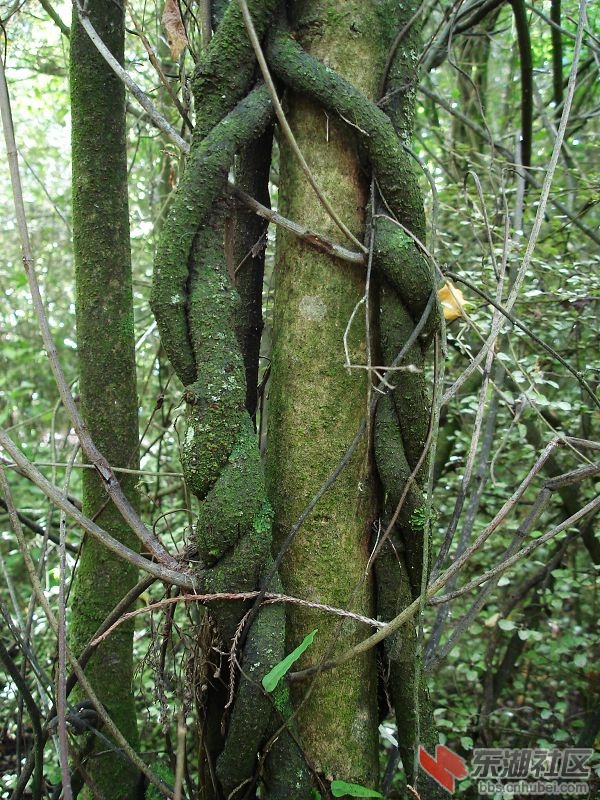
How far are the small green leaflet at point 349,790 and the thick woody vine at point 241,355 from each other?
6 cm

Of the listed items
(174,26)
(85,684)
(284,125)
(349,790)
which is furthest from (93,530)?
(174,26)

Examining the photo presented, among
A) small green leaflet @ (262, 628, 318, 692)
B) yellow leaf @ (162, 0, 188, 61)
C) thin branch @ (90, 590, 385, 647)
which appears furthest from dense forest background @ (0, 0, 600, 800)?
small green leaflet @ (262, 628, 318, 692)

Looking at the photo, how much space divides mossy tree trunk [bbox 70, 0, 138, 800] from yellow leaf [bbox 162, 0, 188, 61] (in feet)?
0.39

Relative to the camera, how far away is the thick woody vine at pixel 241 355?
1115 millimetres

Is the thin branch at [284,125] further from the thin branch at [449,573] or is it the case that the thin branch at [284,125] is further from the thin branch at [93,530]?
the thin branch at [93,530]

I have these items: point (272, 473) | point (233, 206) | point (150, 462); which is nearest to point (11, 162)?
point (233, 206)

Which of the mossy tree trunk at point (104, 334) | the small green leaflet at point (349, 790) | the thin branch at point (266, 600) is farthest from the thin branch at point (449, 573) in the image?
the mossy tree trunk at point (104, 334)

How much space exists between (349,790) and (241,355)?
30.8 inches

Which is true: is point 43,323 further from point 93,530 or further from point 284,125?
point 284,125

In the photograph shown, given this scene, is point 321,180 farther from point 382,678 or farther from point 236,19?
point 382,678

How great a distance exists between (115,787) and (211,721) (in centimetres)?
50

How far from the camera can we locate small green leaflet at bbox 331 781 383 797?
3.59 feet

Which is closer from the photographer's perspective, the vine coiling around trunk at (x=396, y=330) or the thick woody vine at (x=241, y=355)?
the thick woody vine at (x=241, y=355)

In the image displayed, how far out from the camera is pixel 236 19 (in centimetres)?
123
